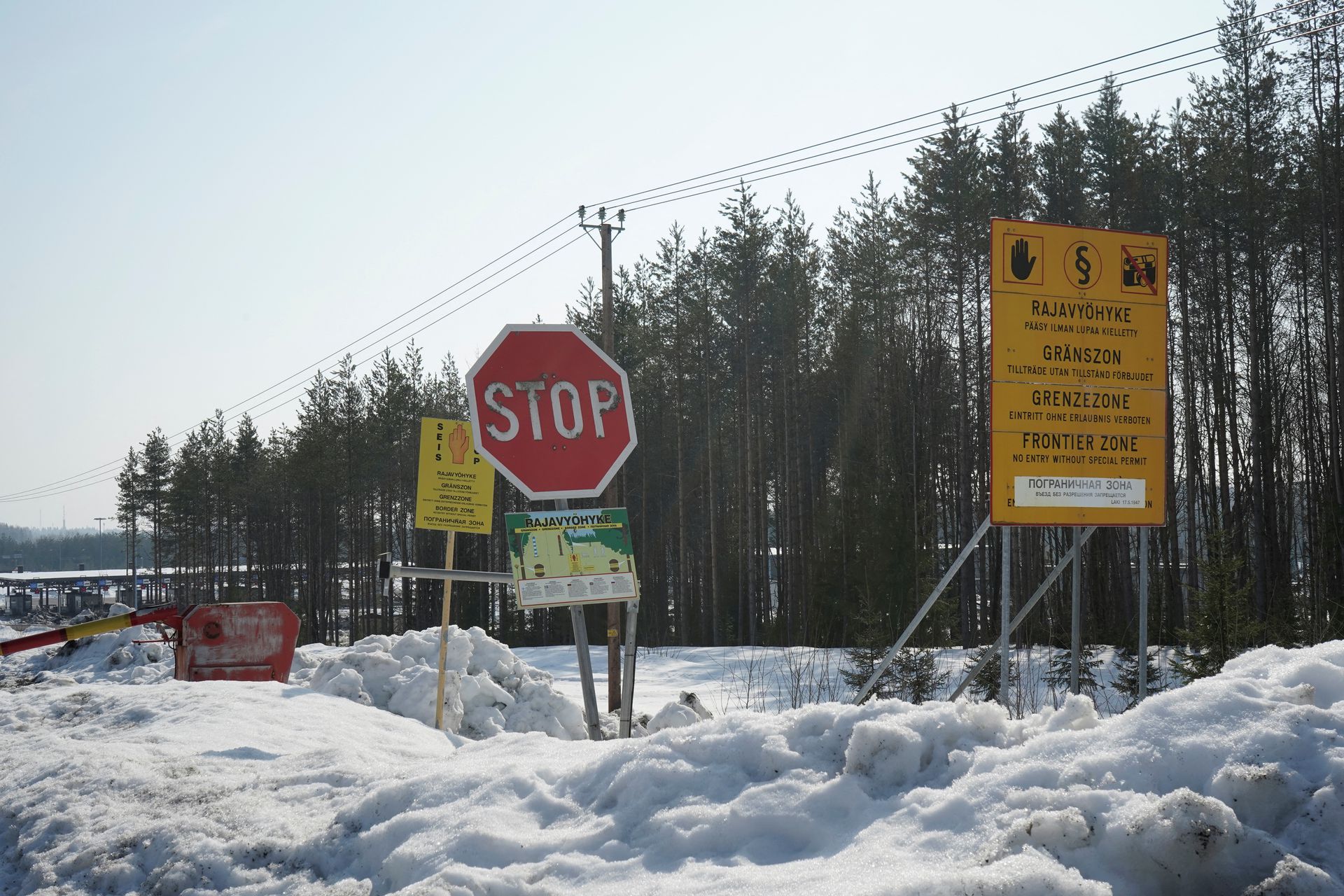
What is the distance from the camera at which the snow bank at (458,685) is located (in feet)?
34.1

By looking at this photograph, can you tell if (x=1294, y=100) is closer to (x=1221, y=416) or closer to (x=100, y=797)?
(x=1221, y=416)

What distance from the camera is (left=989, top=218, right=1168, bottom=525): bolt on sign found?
6.48 m

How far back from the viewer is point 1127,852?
2.62m

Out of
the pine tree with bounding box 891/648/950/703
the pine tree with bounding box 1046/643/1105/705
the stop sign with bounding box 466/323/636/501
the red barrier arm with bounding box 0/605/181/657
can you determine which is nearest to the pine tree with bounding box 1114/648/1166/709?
the pine tree with bounding box 1046/643/1105/705

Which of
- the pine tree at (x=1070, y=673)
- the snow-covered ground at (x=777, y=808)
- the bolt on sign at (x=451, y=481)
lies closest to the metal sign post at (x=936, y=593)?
the snow-covered ground at (x=777, y=808)

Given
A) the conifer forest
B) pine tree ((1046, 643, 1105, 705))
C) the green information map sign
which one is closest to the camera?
the green information map sign

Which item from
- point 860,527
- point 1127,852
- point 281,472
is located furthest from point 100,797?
point 281,472

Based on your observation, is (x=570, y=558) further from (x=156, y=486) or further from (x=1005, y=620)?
(x=156, y=486)

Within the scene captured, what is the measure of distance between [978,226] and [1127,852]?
999 inches

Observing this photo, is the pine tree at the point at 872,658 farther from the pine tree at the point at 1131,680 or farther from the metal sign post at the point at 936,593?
the metal sign post at the point at 936,593

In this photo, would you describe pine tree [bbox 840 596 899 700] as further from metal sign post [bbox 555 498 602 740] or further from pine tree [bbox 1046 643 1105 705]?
metal sign post [bbox 555 498 602 740]

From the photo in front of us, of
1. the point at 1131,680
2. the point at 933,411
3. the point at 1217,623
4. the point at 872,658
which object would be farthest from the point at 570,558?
the point at 933,411

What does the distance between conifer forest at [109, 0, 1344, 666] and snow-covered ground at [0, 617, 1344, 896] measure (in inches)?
253

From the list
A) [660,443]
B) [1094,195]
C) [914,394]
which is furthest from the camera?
[660,443]
